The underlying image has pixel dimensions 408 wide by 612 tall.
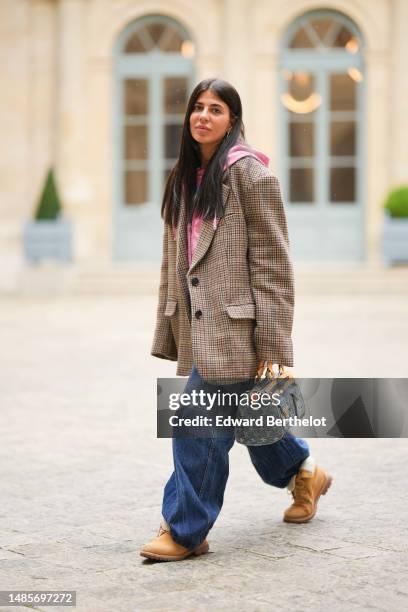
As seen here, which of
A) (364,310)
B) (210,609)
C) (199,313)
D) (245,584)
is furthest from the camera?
(364,310)

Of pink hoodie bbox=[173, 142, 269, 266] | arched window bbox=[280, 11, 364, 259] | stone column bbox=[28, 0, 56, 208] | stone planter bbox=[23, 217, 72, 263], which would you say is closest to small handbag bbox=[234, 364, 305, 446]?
pink hoodie bbox=[173, 142, 269, 266]

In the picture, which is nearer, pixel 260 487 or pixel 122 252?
pixel 260 487

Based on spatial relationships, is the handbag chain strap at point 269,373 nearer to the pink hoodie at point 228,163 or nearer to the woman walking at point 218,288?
the woman walking at point 218,288

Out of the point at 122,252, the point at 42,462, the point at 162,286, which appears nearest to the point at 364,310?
the point at 122,252

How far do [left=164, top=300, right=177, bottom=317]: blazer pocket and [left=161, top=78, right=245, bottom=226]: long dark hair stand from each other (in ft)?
0.93

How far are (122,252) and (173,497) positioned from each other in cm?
1653

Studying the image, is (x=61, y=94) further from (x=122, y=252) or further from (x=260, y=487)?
(x=260, y=487)

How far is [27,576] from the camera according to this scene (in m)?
3.94

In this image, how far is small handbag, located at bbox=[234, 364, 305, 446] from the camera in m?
4.13

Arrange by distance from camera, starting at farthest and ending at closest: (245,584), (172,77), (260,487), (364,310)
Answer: (172,77)
(364,310)
(260,487)
(245,584)

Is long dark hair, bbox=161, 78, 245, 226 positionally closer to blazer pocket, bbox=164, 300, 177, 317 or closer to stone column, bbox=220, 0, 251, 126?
blazer pocket, bbox=164, 300, 177, 317

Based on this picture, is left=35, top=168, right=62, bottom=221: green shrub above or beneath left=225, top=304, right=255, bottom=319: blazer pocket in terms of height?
above

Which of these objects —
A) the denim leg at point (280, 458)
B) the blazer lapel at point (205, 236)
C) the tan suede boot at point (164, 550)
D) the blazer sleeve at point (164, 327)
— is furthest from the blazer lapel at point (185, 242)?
the tan suede boot at point (164, 550)

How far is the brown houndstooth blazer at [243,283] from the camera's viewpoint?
4.14 m
